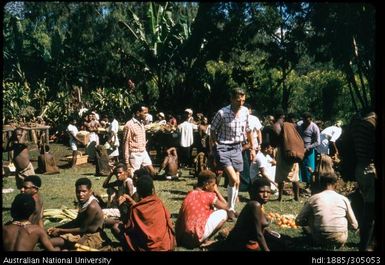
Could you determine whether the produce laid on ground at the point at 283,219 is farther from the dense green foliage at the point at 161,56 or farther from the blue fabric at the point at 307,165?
the dense green foliage at the point at 161,56

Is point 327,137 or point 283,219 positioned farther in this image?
point 327,137

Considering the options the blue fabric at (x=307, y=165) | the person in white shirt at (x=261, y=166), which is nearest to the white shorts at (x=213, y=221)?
the person in white shirt at (x=261, y=166)

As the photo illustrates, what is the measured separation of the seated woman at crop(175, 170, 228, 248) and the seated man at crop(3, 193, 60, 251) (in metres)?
1.68

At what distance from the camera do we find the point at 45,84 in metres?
20.9

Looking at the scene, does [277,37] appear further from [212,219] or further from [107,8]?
[212,219]

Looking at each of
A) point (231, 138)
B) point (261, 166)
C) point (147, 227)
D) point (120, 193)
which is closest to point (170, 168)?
point (261, 166)

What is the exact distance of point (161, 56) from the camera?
17125mm

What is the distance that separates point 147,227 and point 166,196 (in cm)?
383

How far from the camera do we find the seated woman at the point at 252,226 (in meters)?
4.71

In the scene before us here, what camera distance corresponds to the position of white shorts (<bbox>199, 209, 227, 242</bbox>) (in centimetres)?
553

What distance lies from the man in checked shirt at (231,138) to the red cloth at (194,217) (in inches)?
40.8

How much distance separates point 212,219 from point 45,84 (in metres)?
17.2

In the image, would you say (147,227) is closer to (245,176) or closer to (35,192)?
(35,192)

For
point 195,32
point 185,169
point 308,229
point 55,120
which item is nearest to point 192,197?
point 308,229
